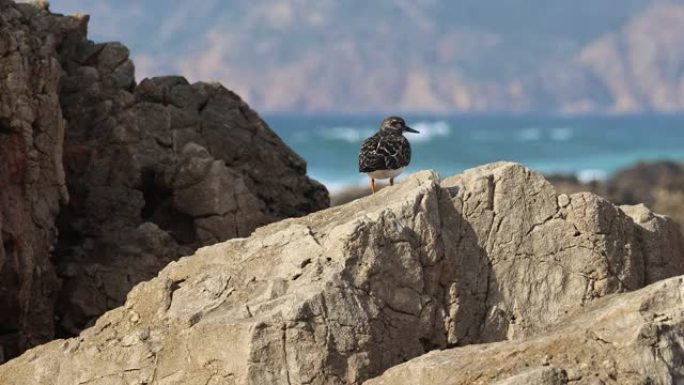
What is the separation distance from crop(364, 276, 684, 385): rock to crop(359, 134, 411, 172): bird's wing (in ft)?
18.5

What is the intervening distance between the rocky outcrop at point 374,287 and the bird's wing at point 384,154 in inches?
109

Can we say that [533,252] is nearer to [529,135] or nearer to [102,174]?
[102,174]

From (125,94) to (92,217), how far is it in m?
1.72

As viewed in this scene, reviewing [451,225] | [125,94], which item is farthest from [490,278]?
[125,94]

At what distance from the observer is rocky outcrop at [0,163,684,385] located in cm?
1312

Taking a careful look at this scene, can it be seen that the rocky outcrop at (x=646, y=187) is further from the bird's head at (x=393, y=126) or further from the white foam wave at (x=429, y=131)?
the white foam wave at (x=429, y=131)

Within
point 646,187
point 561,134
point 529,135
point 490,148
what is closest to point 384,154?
point 646,187

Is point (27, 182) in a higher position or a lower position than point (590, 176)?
lower

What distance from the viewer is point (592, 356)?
12148 mm

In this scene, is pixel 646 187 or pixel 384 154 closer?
pixel 384 154

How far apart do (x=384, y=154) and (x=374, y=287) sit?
4.60 m

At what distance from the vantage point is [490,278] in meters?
14.4

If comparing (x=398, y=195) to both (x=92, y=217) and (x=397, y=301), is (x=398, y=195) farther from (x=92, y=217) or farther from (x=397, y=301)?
(x=92, y=217)

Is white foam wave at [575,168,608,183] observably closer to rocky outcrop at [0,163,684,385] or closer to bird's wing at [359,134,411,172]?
bird's wing at [359,134,411,172]
